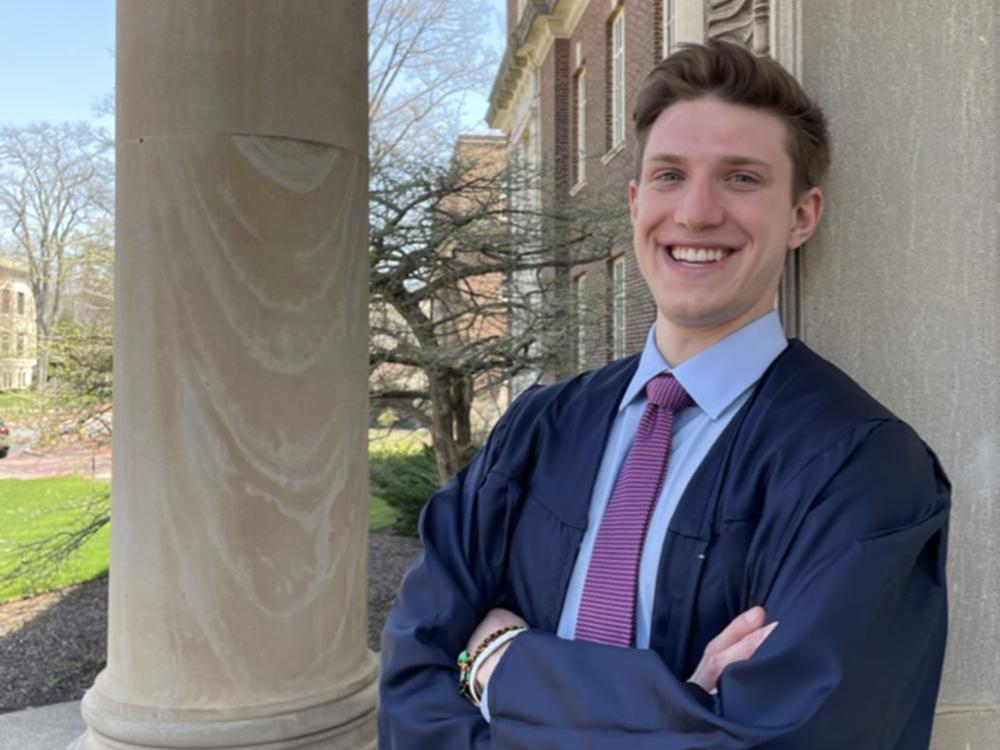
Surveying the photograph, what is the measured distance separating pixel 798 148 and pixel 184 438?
185 cm

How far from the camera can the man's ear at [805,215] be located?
4.88 ft

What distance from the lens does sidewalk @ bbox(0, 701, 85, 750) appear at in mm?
4156

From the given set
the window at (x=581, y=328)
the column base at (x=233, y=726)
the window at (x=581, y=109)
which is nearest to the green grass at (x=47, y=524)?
the window at (x=581, y=328)

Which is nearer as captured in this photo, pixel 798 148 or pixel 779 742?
pixel 779 742

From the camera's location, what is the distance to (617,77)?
Result: 15406mm

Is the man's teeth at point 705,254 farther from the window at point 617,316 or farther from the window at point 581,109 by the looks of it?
the window at point 581,109

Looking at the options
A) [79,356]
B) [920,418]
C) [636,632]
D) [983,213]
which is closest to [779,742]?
[636,632]

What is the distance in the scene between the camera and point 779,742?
104 cm

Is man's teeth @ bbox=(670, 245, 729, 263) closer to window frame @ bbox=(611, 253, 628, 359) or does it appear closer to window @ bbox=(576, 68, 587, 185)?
window frame @ bbox=(611, 253, 628, 359)

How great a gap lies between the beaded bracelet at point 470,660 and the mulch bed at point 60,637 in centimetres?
590

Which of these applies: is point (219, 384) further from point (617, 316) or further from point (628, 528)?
point (617, 316)

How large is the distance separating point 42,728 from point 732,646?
14.4ft

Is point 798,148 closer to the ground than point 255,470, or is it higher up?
higher up

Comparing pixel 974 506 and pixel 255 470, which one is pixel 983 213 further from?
pixel 255 470
